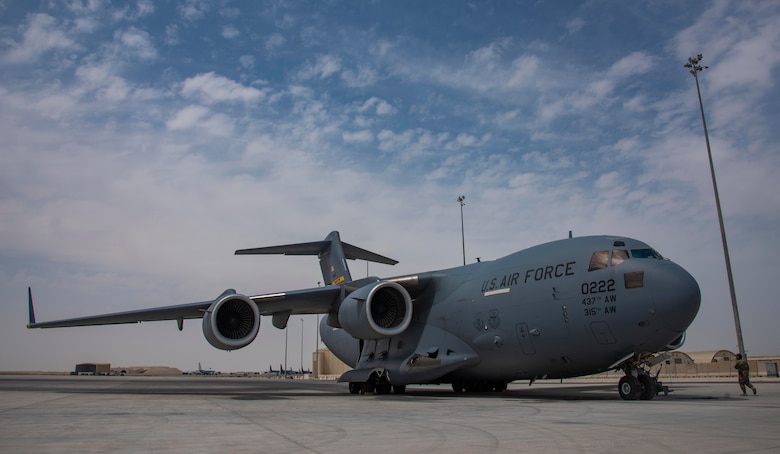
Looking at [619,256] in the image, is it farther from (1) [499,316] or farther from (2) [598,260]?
(1) [499,316]

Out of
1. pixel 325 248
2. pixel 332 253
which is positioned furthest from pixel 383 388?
pixel 325 248

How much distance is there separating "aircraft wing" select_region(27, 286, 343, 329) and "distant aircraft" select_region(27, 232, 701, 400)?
4 cm

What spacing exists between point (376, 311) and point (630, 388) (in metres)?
7.75

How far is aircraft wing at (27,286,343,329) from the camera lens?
60.6 feet

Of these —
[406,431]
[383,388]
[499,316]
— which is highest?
[499,316]

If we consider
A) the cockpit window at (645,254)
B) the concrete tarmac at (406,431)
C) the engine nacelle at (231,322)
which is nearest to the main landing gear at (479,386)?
the engine nacelle at (231,322)

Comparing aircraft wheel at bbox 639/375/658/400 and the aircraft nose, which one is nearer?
the aircraft nose

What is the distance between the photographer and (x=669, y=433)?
6.20 meters

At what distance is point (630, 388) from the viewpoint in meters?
12.6

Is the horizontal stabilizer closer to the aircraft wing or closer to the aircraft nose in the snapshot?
the aircraft wing

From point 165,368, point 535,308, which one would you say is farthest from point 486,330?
point 165,368

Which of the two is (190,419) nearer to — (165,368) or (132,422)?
(132,422)

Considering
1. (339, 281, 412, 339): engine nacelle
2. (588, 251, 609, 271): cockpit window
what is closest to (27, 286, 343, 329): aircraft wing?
(339, 281, 412, 339): engine nacelle

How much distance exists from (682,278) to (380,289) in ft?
26.7
